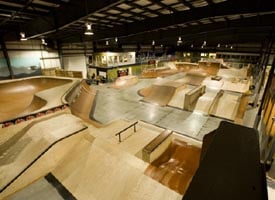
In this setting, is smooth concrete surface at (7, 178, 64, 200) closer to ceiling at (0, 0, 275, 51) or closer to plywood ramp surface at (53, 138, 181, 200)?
plywood ramp surface at (53, 138, 181, 200)

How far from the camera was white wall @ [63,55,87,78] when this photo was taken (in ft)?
53.5

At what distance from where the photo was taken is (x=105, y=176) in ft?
11.7

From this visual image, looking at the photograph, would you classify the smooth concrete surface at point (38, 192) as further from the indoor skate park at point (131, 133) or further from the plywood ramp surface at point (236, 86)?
the plywood ramp surface at point (236, 86)

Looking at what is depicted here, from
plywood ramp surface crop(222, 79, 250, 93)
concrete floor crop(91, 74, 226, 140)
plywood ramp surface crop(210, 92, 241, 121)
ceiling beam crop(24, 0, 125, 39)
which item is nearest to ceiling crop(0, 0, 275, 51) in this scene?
ceiling beam crop(24, 0, 125, 39)

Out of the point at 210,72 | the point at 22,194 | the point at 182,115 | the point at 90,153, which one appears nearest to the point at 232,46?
the point at 210,72

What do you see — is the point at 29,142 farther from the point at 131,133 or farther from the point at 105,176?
the point at 131,133

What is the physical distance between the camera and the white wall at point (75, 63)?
1630 centimetres

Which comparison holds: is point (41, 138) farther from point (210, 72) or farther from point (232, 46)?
point (232, 46)

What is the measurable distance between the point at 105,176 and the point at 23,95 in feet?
26.3

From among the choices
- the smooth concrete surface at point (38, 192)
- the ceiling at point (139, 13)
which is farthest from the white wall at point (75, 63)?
the smooth concrete surface at point (38, 192)

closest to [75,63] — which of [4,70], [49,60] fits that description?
[49,60]

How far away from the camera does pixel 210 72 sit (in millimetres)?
17781

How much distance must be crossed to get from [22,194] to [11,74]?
38.3 ft

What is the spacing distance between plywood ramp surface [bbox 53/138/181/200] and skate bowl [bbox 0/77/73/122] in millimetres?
2736
